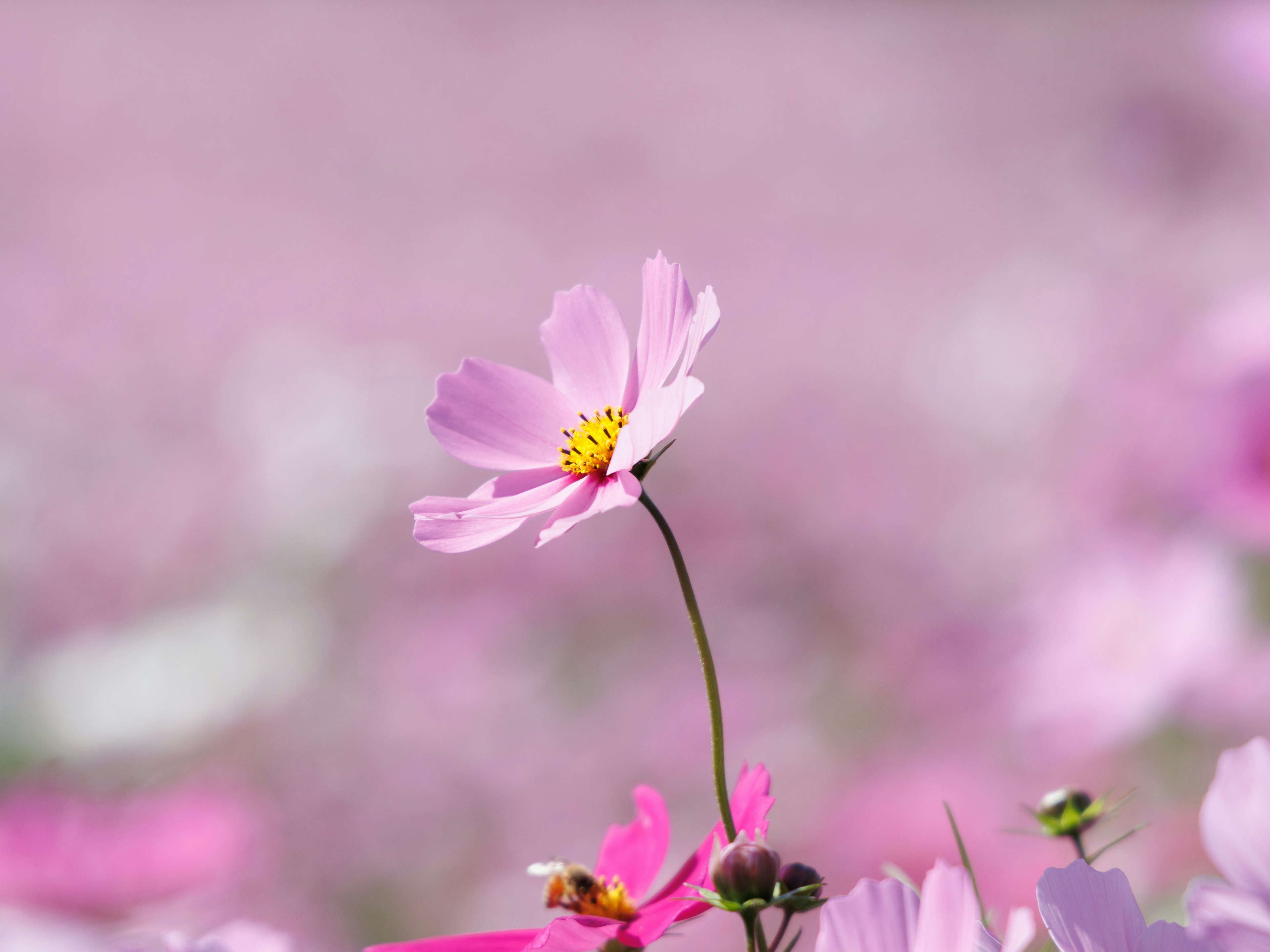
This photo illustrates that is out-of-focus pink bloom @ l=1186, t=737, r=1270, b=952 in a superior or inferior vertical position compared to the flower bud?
inferior

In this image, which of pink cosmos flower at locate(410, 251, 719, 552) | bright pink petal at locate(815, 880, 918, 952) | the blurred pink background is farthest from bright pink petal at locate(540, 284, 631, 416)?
the blurred pink background

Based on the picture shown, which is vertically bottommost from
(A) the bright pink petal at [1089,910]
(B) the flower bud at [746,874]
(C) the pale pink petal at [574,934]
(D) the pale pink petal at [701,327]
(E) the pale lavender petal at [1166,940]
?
(E) the pale lavender petal at [1166,940]

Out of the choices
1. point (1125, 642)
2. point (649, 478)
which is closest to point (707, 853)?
point (1125, 642)

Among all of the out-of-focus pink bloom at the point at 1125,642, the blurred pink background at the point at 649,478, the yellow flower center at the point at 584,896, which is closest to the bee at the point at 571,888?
the yellow flower center at the point at 584,896

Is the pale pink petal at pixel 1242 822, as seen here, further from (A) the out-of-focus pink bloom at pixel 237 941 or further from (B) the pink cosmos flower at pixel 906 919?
(A) the out-of-focus pink bloom at pixel 237 941

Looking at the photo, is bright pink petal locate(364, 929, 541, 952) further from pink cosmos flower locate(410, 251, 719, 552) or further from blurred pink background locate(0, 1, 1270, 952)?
blurred pink background locate(0, 1, 1270, 952)

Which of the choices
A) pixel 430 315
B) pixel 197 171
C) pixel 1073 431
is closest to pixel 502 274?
pixel 430 315

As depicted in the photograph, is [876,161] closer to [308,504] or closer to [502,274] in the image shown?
[502,274]

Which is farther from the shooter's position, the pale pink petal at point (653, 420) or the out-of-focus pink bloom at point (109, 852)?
the out-of-focus pink bloom at point (109, 852)
